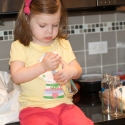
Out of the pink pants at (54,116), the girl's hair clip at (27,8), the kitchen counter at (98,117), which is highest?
the girl's hair clip at (27,8)

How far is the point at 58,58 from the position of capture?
1430 mm

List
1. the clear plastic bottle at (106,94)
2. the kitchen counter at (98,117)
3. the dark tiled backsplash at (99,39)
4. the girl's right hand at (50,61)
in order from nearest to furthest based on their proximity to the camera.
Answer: the girl's right hand at (50,61), the kitchen counter at (98,117), the clear plastic bottle at (106,94), the dark tiled backsplash at (99,39)

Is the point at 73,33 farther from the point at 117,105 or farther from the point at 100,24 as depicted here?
the point at 117,105

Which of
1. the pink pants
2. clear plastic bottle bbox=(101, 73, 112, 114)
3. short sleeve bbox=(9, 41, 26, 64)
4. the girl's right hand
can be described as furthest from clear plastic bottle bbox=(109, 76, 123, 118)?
short sleeve bbox=(9, 41, 26, 64)

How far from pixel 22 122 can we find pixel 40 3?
533mm

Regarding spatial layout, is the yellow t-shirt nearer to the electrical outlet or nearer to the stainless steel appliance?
the stainless steel appliance

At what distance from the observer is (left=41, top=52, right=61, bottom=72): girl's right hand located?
1.43 meters

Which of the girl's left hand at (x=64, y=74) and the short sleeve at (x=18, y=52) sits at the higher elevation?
the short sleeve at (x=18, y=52)

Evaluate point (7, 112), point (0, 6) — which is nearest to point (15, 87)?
point (7, 112)

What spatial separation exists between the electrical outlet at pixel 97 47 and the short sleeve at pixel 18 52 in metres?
0.64

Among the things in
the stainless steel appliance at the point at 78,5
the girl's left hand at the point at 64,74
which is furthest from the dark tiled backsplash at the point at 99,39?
the girl's left hand at the point at 64,74

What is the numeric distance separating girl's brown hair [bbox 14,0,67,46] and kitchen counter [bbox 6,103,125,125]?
0.40 metres

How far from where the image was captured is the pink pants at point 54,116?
1.46 m

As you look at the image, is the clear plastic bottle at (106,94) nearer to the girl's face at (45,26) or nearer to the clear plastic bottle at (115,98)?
the clear plastic bottle at (115,98)
